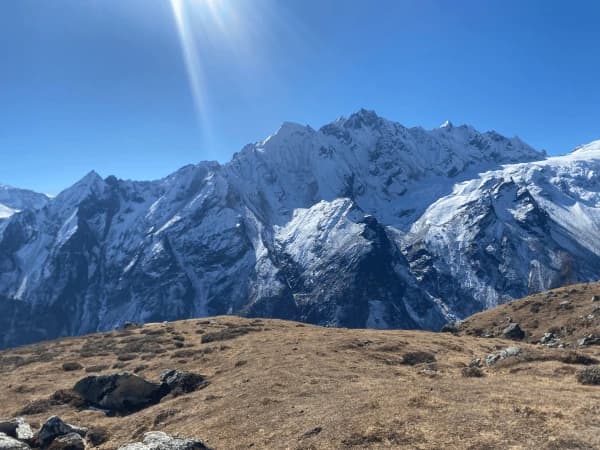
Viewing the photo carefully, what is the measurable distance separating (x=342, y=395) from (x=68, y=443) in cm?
1610

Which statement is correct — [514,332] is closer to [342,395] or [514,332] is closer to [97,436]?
[342,395]

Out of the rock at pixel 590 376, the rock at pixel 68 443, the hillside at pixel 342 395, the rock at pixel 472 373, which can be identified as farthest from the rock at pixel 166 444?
the rock at pixel 590 376

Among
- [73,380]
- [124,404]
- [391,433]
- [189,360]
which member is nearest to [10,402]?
[73,380]

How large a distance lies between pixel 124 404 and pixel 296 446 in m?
20.5

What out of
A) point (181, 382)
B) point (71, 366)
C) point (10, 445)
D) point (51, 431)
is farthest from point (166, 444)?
point (71, 366)

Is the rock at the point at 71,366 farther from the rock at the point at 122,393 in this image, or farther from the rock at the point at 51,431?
the rock at the point at 51,431

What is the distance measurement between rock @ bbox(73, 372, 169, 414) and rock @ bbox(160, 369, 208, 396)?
64 centimetres

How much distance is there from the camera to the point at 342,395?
30000mm

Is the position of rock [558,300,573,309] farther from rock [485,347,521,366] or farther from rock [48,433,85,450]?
rock [48,433,85,450]

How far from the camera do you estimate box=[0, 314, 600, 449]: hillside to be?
72.0 feet

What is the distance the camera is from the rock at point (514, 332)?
6856cm

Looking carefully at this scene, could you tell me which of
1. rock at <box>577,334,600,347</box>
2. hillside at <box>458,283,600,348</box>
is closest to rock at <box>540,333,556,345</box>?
hillside at <box>458,283,600,348</box>

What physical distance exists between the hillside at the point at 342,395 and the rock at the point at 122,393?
124 cm

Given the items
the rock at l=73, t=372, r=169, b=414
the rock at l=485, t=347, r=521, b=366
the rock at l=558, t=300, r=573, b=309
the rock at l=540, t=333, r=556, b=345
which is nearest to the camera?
the rock at l=73, t=372, r=169, b=414
